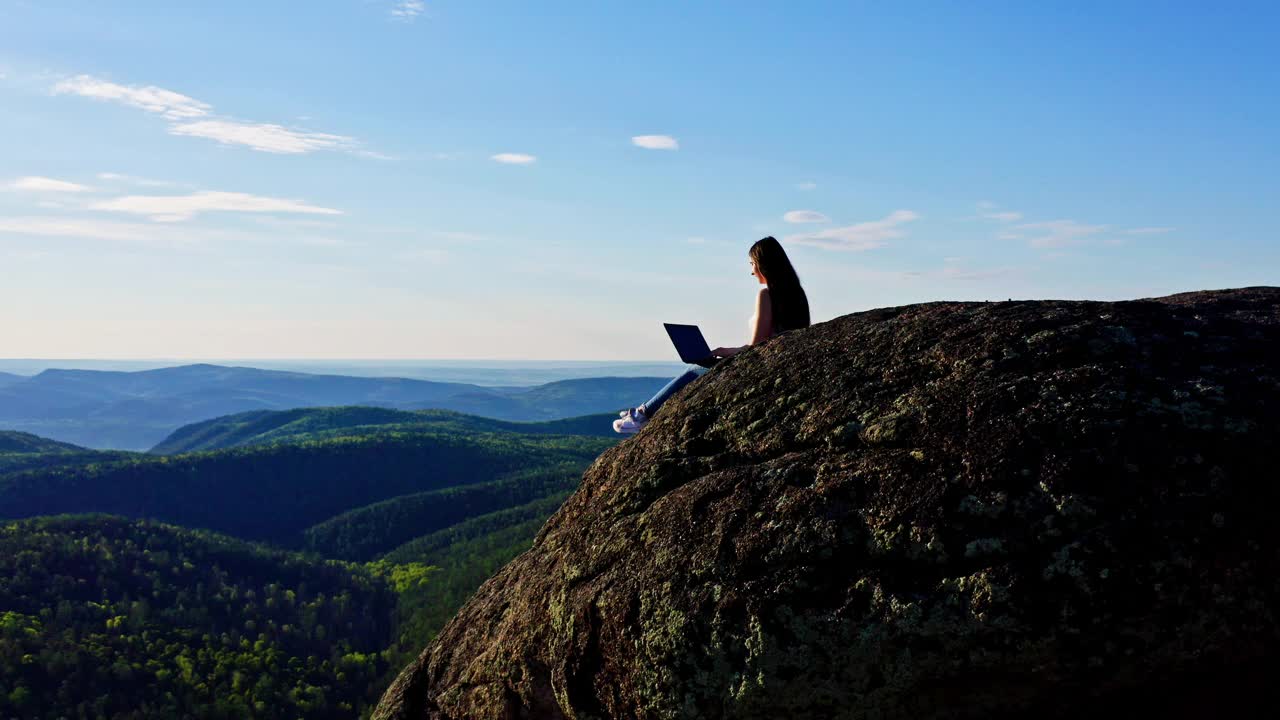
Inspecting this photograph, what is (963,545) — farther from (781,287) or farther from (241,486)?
(241,486)

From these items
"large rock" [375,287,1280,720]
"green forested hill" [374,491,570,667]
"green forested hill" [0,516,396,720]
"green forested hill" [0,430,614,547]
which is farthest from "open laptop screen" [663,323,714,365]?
"green forested hill" [0,430,614,547]

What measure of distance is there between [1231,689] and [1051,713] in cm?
120

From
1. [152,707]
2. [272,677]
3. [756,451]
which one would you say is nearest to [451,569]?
[272,677]

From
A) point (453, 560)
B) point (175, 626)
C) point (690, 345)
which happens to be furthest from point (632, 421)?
point (453, 560)

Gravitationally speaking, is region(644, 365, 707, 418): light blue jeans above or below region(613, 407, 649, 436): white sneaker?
above

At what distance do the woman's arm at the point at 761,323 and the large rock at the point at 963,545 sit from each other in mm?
2595

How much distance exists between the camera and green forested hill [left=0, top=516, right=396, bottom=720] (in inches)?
2960

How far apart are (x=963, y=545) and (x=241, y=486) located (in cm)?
20978

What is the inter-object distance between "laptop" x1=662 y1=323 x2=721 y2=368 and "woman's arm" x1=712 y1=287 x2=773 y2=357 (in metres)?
0.13

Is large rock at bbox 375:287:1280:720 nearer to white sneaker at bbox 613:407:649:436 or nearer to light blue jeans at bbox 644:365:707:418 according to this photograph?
light blue jeans at bbox 644:365:707:418

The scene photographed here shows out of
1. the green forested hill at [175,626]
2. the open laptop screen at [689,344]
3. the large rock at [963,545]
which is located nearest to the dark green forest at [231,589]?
the green forested hill at [175,626]

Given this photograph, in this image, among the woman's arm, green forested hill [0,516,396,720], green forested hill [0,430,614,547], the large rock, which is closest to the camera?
the large rock

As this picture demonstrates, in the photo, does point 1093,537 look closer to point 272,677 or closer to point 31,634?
point 272,677

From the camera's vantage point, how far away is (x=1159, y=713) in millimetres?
6219
